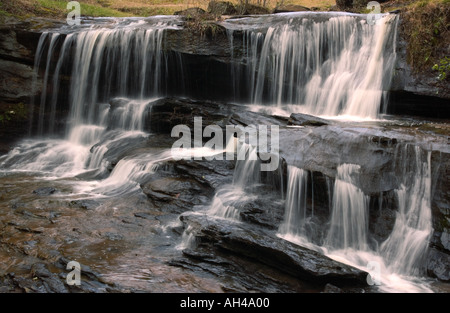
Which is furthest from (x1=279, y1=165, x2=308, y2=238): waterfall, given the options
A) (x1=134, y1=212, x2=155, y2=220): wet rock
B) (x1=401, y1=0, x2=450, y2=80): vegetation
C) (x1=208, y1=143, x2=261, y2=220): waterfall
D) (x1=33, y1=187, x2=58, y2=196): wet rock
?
(x1=33, y1=187, x2=58, y2=196): wet rock

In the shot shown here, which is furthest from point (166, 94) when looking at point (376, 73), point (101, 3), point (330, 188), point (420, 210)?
point (101, 3)

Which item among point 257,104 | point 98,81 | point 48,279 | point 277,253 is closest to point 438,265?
point 277,253

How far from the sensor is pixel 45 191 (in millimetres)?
9219

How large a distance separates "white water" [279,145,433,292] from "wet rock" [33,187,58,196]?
17.9 ft

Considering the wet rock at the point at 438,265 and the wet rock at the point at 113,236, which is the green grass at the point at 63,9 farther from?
the wet rock at the point at 438,265

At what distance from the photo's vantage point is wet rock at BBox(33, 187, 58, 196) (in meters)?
9.09

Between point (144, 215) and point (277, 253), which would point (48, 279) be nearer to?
point (144, 215)

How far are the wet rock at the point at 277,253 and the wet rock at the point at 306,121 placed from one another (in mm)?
3424

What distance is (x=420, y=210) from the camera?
6590 millimetres

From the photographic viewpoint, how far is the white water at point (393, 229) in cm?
627

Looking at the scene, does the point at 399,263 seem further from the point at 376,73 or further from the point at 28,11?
the point at 28,11

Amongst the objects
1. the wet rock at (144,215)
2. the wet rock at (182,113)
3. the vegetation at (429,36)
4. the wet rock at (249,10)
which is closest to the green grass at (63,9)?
the wet rock at (249,10)

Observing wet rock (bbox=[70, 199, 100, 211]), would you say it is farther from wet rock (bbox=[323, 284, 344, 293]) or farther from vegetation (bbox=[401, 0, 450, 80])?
vegetation (bbox=[401, 0, 450, 80])

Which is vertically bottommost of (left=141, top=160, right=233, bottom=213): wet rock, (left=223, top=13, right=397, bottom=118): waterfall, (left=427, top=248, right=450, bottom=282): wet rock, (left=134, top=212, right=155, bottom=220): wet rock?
(left=134, top=212, right=155, bottom=220): wet rock
